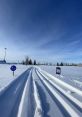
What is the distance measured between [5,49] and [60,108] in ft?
287

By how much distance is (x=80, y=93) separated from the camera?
9.23 m

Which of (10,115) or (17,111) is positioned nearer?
(10,115)

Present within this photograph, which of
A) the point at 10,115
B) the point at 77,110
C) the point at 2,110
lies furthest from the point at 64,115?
the point at 2,110

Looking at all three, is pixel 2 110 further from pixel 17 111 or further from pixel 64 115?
pixel 64 115

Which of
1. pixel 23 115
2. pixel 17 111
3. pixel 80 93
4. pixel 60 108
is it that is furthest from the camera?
pixel 80 93

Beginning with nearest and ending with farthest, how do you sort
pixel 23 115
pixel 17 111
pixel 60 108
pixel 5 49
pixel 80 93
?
pixel 23 115
pixel 17 111
pixel 60 108
pixel 80 93
pixel 5 49

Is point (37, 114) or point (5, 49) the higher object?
point (5, 49)

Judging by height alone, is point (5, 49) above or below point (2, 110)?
above

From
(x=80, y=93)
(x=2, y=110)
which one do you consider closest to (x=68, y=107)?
(x=2, y=110)

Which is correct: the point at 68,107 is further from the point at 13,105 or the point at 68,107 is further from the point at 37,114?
the point at 13,105

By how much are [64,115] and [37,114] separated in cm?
88

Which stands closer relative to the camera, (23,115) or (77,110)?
(23,115)

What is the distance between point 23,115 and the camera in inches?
205

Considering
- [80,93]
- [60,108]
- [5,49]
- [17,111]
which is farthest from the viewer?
[5,49]
